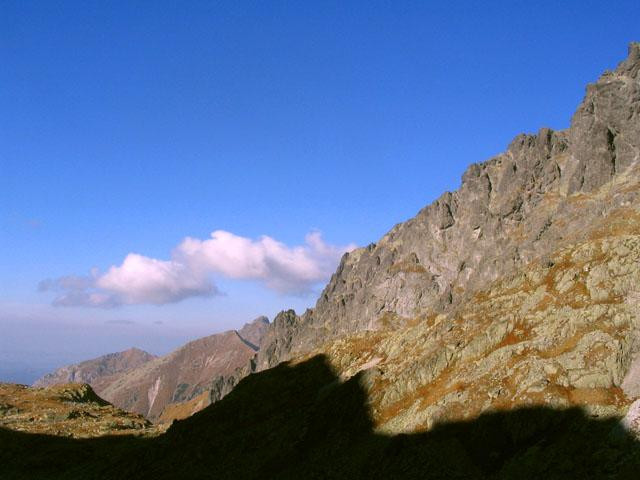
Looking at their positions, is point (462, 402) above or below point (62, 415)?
above

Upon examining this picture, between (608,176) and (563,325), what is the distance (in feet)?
390

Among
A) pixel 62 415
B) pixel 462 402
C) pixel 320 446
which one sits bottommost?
pixel 320 446

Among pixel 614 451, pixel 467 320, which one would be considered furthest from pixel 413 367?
pixel 614 451

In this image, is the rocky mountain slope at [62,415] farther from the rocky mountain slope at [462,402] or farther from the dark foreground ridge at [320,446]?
the rocky mountain slope at [462,402]

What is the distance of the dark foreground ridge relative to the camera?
98.8 feet

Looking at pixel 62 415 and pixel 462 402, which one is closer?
pixel 462 402

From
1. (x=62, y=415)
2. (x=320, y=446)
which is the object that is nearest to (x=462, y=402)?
(x=320, y=446)

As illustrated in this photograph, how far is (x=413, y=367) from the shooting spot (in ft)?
165

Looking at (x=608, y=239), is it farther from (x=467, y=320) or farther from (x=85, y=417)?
(x=85, y=417)

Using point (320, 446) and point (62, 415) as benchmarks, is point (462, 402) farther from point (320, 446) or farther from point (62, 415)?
point (62, 415)

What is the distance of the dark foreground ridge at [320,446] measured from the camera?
98.8 feet

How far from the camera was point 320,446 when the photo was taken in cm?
4553

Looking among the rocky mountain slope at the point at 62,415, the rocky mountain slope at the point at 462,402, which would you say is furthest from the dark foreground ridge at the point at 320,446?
the rocky mountain slope at the point at 62,415

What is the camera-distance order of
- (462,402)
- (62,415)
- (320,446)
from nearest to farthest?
1. (462,402)
2. (320,446)
3. (62,415)
